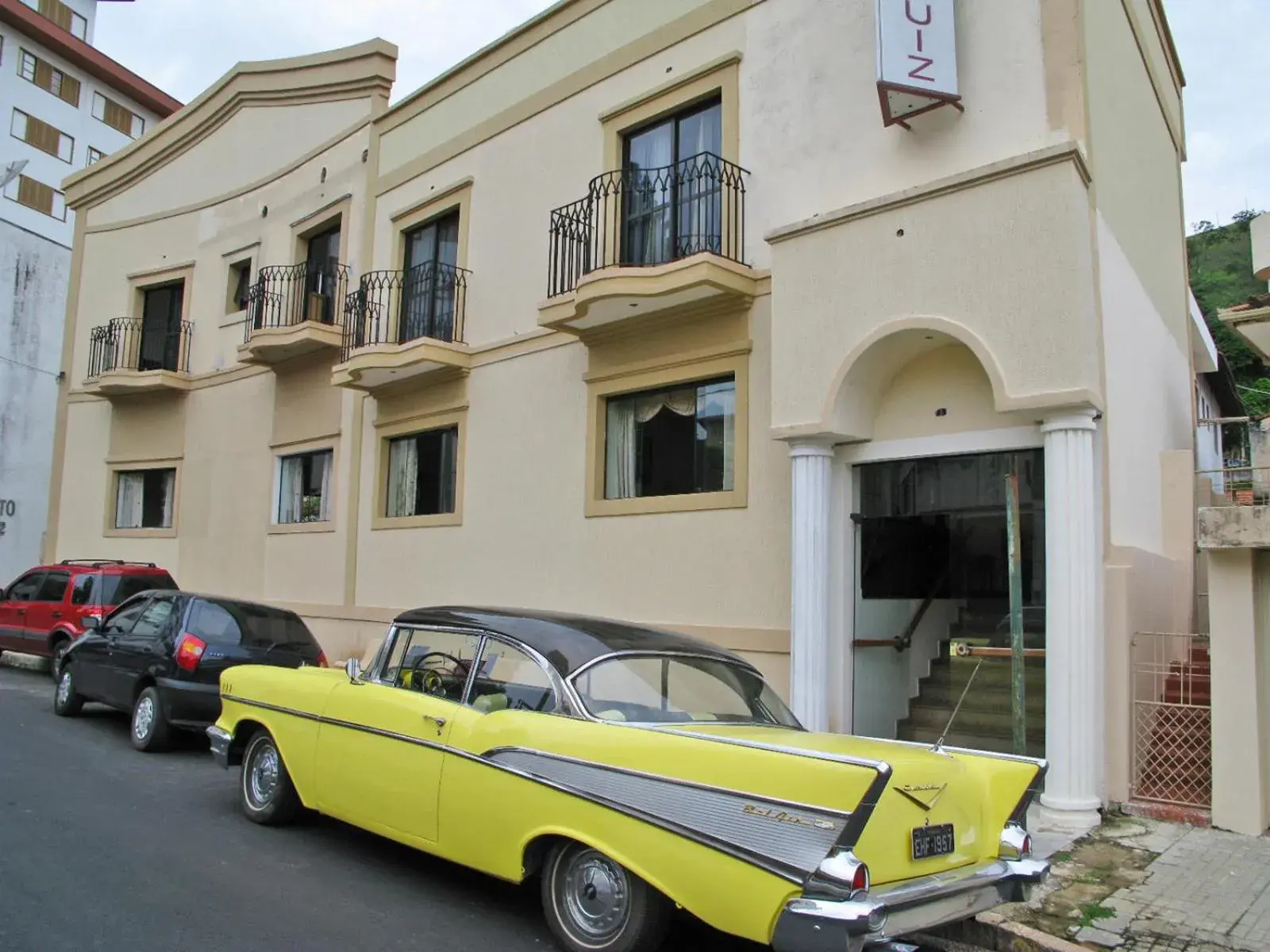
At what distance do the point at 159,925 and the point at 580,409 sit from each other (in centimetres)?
774

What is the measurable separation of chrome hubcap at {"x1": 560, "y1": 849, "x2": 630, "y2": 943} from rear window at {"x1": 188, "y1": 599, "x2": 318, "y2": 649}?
6.05 m

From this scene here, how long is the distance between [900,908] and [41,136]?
46492mm

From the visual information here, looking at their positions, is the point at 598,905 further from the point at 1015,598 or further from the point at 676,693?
the point at 1015,598

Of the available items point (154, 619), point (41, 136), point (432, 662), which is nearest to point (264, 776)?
point (432, 662)

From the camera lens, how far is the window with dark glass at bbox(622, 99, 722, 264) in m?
10.7

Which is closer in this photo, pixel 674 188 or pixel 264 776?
pixel 264 776

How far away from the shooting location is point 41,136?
40.6m

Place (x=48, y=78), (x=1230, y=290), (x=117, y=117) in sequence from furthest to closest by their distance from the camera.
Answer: (x=117, y=117) < (x=48, y=78) < (x=1230, y=290)

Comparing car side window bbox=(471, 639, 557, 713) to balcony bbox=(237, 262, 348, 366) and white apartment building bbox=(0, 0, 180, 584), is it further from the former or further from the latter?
white apartment building bbox=(0, 0, 180, 584)

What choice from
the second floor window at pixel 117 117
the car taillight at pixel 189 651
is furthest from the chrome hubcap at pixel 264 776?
the second floor window at pixel 117 117

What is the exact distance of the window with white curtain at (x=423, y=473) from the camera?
45.9 feet

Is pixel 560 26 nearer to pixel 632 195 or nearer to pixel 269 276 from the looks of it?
pixel 632 195

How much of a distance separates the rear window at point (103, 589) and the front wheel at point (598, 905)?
10307mm

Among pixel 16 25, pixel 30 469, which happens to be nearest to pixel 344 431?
pixel 30 469
